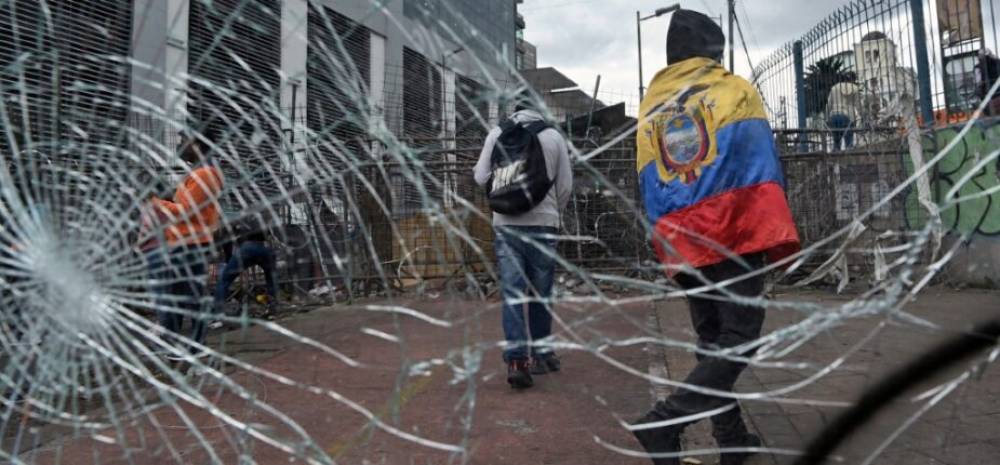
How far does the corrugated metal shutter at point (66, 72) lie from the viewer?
5.22ft

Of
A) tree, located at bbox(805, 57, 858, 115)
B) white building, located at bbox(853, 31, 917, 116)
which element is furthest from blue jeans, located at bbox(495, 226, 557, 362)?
tree, located at bbox(805, 57, 858, 115)

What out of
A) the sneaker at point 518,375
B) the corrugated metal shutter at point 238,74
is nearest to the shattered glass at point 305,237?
the corrugated metal shutter at point 238,74

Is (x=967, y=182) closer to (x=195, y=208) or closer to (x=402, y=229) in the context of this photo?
(x=402, y=229)

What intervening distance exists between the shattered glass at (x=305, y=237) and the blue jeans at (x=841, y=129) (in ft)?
5.78

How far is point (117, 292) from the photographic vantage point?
1647mm

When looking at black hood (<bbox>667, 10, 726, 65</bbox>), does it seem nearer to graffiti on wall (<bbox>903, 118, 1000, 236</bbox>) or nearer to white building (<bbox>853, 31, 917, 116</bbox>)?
white building (<bbox>853, 31, 917, 116</bbox>)

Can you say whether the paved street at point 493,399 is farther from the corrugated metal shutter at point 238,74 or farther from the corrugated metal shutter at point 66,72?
the corrugated metal shutter at point 66,72

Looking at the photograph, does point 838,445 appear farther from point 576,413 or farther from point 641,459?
point 576,413

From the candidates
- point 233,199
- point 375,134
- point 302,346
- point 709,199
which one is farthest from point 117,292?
point 709,199

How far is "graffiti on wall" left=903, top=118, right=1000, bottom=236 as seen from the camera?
3.68 feet

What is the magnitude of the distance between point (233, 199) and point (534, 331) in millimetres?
1442

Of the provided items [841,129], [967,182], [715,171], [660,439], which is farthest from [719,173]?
[841,129]

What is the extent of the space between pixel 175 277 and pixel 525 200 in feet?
4.18

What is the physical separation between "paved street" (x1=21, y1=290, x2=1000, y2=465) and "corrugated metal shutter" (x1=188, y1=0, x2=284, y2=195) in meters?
0.56
